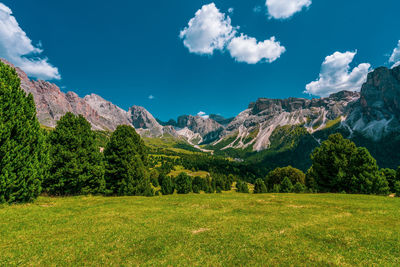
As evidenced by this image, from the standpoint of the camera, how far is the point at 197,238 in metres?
10.6

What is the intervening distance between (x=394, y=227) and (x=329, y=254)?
747cm

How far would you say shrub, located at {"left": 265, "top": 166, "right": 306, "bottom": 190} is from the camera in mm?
80669

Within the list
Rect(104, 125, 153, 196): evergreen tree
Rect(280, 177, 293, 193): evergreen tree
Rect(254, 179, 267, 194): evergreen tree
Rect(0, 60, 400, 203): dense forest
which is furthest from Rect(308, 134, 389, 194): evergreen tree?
Rect(254, 179, 267, 194): evergreen tree

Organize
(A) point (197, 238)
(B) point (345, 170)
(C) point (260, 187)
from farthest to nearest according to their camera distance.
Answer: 1. (C) point (260, 187)
2. (B) point (345, 170)
3. (A) point (197, 238)

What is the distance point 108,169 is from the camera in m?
32.4

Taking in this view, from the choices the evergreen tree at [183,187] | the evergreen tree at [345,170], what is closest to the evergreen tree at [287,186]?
the evergreen tree at [345,170]

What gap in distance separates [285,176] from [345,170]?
142 feet

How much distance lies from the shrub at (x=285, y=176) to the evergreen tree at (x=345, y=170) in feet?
136

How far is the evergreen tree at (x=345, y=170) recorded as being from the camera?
1355 inches

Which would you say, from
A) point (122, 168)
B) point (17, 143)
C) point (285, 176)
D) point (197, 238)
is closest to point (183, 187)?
point (285, 176)

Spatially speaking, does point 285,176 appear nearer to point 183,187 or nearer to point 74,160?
point 183,187

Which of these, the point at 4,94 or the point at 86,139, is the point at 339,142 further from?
the point at 4,94

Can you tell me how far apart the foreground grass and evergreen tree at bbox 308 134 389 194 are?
22978 mm

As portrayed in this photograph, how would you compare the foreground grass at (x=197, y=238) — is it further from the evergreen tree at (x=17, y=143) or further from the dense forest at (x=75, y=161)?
the dense forest at (x=75, y=161)
